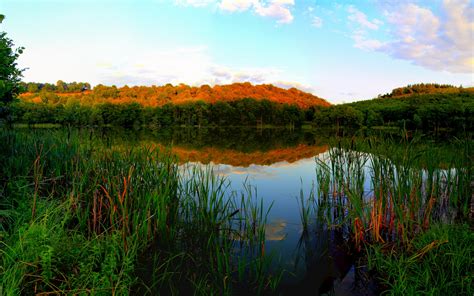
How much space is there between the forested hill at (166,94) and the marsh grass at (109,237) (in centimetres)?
11540

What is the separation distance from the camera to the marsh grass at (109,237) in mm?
3646

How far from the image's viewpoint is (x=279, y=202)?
10.6m

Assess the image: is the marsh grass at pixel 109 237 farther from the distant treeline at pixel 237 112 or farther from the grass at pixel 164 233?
the distant treeline at pixel 237 112

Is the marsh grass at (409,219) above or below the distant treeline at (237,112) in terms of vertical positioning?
below

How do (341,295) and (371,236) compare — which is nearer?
(341,295)

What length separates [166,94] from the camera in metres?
139

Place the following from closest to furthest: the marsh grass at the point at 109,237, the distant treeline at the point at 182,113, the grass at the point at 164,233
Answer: the marsh grass at the point at 109,237, the grass at the point at 164,233, the distant treeline at the point at 182,113

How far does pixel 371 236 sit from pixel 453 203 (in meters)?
2.98

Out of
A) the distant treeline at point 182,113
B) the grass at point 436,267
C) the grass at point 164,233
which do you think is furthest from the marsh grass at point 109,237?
the distant treeline at point 182,113

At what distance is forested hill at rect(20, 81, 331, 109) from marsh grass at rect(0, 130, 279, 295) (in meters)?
115

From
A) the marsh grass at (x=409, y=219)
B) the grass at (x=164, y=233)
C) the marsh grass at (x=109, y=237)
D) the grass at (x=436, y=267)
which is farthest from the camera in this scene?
the marsh grass at (x=409, y=219)

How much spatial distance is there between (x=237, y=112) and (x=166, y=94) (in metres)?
36.8

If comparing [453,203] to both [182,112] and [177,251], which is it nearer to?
[177,251]

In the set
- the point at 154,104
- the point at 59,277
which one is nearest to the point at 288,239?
the point at 59,277
